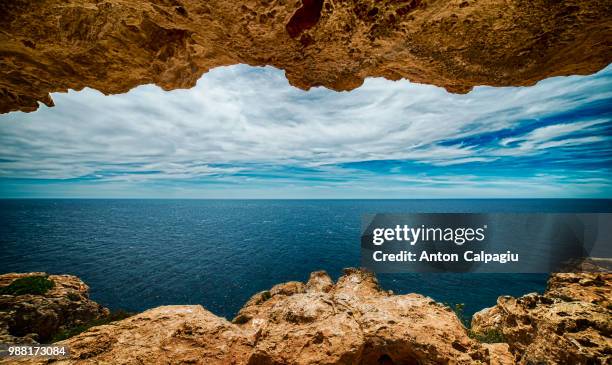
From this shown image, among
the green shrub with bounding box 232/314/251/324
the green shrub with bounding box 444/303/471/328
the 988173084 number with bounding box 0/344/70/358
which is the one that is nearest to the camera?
the 988173084 number with bounding box 0/344/70/358

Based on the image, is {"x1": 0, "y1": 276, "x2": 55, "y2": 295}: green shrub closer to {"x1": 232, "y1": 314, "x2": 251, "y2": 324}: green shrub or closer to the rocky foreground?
{"x1": 232, "y1": 314, "x2": 251, "y2": 324}: green shrub

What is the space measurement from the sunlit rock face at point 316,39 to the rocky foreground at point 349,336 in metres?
8.43

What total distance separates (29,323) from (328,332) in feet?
60.4

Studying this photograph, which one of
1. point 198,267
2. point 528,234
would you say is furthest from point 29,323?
point 528,234

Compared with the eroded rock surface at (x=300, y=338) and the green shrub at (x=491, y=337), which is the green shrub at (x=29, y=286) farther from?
the green shrub at (x=491, y=337)

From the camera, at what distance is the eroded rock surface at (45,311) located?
44.1ft

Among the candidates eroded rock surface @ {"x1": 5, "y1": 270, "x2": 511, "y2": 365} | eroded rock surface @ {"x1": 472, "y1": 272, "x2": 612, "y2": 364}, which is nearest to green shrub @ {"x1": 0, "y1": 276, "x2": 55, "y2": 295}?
eroded rock surface @ {"x1": 5, "y1": 270, "x2": 511, "y2": 365}

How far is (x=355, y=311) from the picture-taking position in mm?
8539

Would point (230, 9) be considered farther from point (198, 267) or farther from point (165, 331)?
point (198, 267)

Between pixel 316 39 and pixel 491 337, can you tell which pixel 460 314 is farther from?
pixel 316 39

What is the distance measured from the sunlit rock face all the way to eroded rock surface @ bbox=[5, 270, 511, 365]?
9042 mm

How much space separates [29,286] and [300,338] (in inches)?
842

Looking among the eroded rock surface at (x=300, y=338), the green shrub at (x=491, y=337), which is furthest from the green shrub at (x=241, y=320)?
the green shrub at (x=491, y=337)

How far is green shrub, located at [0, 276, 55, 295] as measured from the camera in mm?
15933
